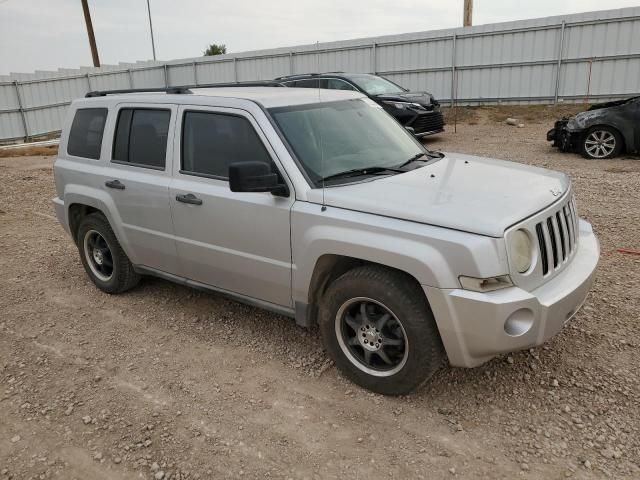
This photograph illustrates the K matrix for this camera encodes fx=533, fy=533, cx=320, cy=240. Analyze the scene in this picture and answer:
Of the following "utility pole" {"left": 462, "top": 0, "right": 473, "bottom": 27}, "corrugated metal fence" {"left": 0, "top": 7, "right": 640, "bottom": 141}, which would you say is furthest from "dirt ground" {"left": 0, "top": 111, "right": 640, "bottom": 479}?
"utility pole" {"left": 462, "top": 0, "right": 473, "bottom": 27}

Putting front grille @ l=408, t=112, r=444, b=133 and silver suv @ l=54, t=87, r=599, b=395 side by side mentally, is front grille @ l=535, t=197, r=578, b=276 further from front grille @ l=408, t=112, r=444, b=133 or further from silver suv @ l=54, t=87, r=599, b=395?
front grille @ l=408, t=112, r=444, b=133

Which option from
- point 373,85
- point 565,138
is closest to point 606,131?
point 565,138

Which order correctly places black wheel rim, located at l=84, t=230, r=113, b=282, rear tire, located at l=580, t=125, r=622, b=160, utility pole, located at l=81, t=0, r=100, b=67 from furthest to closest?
utility pole, located at l=81, t=0, r=100, b=67
rear tire, located at l=580, t=125, r=622, b=160
black wheel rim, located at l=84, t=230, r=113, b=282

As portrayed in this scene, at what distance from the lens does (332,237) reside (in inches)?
129

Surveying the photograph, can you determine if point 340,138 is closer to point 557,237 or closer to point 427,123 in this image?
point 557,237

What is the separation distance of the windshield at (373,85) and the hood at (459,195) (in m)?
9.42

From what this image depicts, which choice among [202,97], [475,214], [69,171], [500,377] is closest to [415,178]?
[475,214]

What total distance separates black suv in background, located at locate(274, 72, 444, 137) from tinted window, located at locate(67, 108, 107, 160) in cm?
764

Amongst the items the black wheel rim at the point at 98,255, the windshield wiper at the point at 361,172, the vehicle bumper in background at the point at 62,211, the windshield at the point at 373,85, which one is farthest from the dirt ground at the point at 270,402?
the windshield at the point at 373,85

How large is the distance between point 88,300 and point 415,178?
347 cm

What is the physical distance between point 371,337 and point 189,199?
5.65 ft

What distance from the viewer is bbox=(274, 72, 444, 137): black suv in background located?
12.6m

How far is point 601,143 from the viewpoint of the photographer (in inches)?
404

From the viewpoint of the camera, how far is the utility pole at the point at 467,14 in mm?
19875
